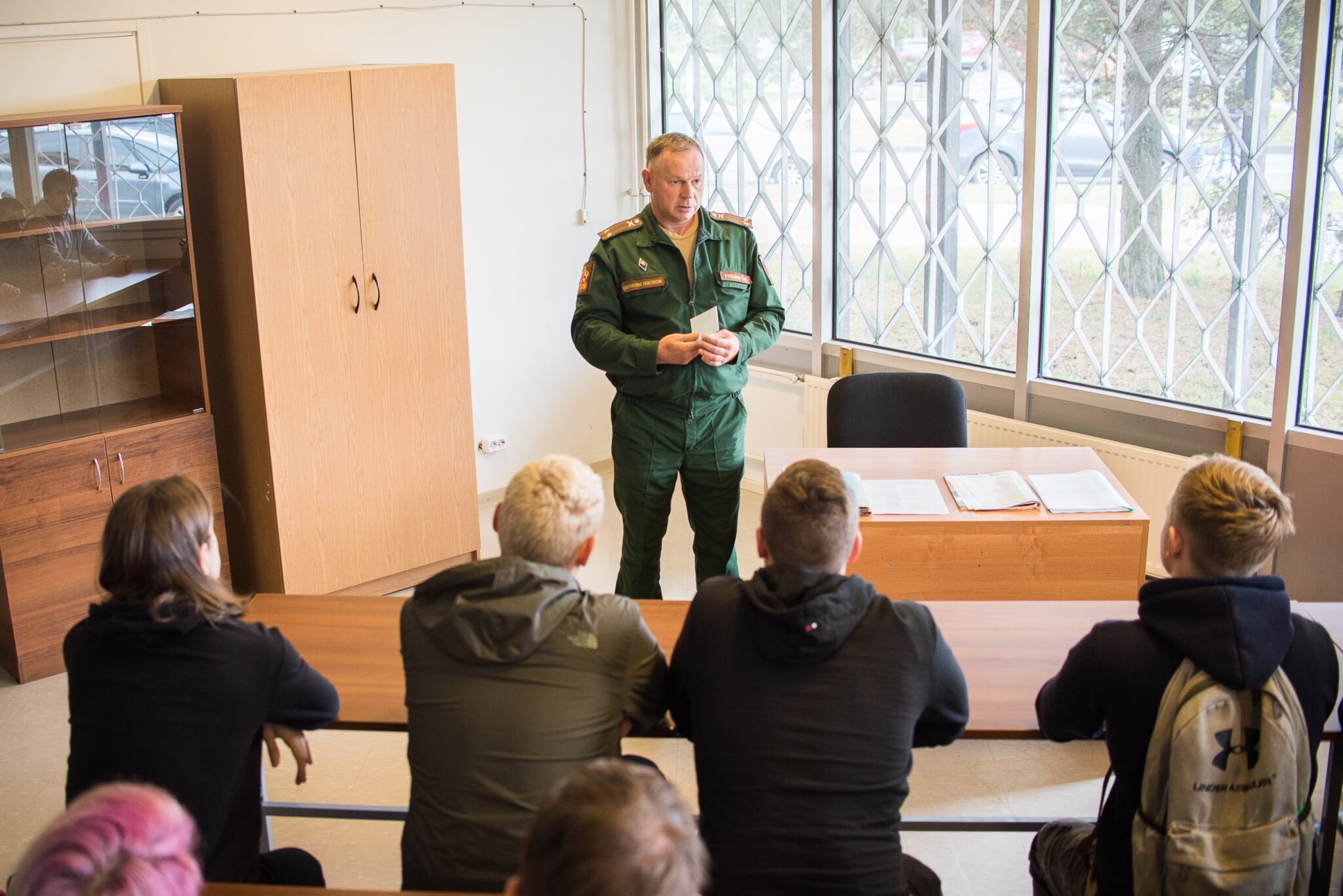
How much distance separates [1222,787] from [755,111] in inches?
171

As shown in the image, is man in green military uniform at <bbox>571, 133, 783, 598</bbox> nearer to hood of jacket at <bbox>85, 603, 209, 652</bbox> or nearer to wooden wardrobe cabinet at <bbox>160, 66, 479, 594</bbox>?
wooden wardrobe cabinet at <bbox>160, 66, 479, 594</bbox>

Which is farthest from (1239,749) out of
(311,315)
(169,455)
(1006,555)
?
(169,455)

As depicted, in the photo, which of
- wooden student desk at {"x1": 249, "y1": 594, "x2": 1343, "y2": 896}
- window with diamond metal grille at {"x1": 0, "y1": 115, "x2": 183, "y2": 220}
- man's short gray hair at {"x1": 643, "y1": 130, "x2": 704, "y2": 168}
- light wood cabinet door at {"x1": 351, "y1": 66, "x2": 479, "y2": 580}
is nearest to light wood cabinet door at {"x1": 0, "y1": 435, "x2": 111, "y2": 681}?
window with diamond metal grille at {"x1": 0, "y1": 115, "x2": 183, "y2": 220}

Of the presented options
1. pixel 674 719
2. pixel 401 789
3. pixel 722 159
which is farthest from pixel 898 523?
pixel 722 159

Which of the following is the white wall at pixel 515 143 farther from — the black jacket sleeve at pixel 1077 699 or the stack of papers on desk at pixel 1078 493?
the black jacket sleeve at pixel 1077 699

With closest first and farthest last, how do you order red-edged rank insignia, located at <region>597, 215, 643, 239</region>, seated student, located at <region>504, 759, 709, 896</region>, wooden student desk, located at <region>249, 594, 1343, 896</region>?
1. seated student, located at <region>504, 759, 709, 896</region>
2. wooden student desk, located at <region>249, 594, 1343, 896</region>
3. red-edged rank insignia, located at <region>597, 215, 643, 239</region>

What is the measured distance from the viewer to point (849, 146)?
17.4 feet

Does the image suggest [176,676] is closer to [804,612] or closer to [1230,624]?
[804,612]

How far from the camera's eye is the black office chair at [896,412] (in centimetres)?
394

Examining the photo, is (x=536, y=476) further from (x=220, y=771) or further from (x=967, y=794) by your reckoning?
(x=967, y=794)

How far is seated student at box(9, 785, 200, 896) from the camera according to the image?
45.0 inches

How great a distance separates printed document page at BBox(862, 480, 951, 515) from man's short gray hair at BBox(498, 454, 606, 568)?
1.44 m

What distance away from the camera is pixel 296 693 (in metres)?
2.05

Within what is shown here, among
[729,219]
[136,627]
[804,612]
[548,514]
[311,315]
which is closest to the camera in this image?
[804,612]
